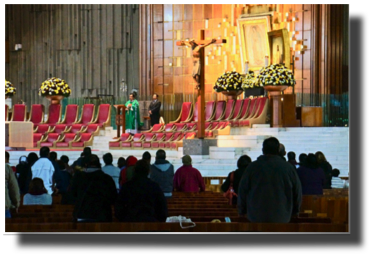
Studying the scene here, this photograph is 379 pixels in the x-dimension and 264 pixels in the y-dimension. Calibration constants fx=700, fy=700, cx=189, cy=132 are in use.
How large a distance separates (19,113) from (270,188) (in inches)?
523

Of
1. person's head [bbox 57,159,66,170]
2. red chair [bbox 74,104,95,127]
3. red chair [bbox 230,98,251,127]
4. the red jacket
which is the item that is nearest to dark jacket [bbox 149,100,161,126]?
red chair [bbox 74,104,95,127]

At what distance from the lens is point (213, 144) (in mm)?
13680

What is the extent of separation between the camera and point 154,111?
1712cm

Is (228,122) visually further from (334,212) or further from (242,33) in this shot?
(334,212)

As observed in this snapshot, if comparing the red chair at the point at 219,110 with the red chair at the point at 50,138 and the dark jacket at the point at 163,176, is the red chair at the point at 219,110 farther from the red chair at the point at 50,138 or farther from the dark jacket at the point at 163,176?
the dark jacket at the point at 163,176

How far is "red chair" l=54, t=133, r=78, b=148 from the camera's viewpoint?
15555mm

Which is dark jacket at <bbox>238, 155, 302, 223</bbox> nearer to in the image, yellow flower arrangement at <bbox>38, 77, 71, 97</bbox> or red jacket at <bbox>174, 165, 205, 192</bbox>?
red jacket at <bbox>174, 165, 205, 192</bbox>

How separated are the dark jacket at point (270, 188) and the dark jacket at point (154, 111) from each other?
40.4 feet

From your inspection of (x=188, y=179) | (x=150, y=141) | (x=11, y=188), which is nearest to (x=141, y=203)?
(x=11, y=188)

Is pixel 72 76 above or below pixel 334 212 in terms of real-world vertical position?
above

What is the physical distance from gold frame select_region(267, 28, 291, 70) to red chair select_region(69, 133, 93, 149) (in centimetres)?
482

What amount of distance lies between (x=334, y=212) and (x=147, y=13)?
14776 mm

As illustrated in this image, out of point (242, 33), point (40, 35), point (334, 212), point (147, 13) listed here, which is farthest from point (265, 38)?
point (334, 212)

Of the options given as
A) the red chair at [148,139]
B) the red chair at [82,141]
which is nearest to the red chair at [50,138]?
the red chair at [82,141]
